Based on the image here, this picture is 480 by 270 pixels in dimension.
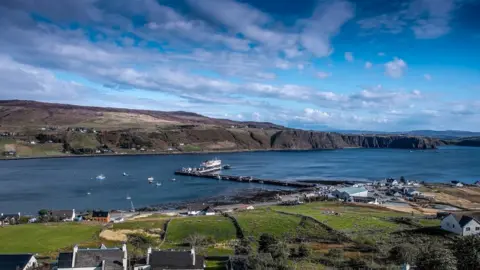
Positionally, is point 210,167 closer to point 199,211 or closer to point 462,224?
point 199,211

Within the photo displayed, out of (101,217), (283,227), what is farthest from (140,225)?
(283,227)

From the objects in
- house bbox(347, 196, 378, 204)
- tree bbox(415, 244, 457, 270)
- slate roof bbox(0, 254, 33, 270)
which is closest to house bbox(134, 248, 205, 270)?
slate roof bbox(0, 254, 33, 270)

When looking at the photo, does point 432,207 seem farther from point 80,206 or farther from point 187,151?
point 187,151

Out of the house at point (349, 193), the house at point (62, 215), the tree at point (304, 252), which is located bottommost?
the house at point (62, 215)

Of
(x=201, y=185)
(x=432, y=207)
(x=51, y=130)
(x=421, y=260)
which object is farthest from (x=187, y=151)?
(x=421, y=260)

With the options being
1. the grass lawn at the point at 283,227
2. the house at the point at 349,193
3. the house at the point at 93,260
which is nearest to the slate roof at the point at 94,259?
the house at the point at 93,260

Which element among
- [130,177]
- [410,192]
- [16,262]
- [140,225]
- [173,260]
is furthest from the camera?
[130,177]

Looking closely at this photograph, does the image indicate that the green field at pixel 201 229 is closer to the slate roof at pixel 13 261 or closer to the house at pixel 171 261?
the house at pixel 171 261
